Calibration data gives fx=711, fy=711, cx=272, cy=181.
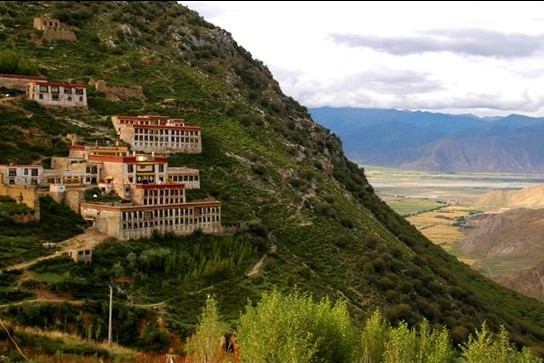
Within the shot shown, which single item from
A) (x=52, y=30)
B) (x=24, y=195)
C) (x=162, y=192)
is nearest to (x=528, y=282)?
(x=162, y=192)

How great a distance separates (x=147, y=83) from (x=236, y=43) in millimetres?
46048

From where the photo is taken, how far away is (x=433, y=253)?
124m

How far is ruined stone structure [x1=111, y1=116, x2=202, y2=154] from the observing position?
8619cm

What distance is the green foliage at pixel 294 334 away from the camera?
40188mm

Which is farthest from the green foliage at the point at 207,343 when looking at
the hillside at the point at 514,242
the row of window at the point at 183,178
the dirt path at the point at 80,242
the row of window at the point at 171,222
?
the hillside at the point at 514,242

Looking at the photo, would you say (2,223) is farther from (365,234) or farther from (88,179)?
(365,234)

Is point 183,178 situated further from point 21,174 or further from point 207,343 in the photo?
point 207,343

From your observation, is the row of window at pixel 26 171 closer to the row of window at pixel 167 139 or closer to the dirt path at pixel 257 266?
the row of window at pixel 167 139

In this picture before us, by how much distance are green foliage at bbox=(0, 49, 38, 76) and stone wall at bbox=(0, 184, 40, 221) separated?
3244 centimetres

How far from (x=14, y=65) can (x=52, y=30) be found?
24204mm

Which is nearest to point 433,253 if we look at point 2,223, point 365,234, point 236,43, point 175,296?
point 365,234

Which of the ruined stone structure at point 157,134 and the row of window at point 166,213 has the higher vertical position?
the ruined stone structure at point 157,134

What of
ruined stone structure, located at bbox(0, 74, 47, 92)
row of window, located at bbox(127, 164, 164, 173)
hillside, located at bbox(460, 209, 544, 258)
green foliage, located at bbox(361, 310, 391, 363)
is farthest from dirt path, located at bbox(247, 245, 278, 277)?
hillside, located at bbox(460, 209, 544, 258)

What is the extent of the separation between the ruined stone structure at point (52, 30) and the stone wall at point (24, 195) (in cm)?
5585
